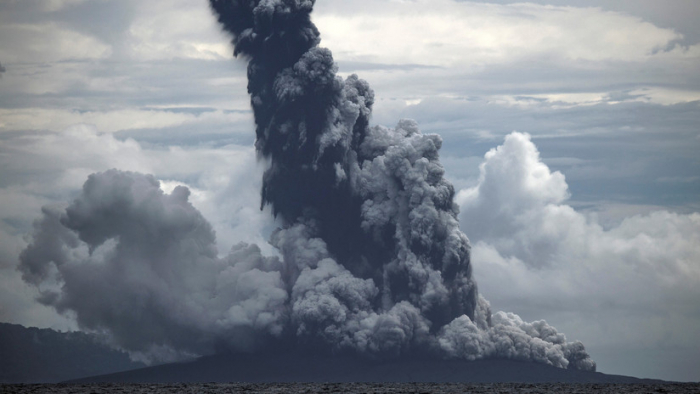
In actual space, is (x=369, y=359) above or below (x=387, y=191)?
below

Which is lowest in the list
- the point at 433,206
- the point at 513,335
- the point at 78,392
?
the point at 78,392

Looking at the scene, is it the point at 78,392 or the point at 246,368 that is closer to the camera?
the point at 78,392

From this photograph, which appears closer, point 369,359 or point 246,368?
point 369,359

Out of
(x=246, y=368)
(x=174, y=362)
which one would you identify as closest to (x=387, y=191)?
(x=246, y=368)

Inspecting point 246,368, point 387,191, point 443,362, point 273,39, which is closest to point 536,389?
point 443,362

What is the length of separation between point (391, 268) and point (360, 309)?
7.99 meters

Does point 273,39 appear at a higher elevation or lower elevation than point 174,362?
higher

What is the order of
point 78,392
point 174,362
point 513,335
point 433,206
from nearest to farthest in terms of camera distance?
point 78,392, point 433,206, point 513,335, point 174,362

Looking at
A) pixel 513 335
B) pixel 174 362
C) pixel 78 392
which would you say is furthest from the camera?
pixel 174 362

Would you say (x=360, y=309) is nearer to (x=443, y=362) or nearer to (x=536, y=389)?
(x=443, y=362)

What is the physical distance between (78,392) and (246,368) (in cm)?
4319

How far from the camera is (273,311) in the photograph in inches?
5842

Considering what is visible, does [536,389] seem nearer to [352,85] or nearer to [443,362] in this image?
[443,362]

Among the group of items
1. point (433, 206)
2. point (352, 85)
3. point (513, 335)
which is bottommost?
point (513, 335)
